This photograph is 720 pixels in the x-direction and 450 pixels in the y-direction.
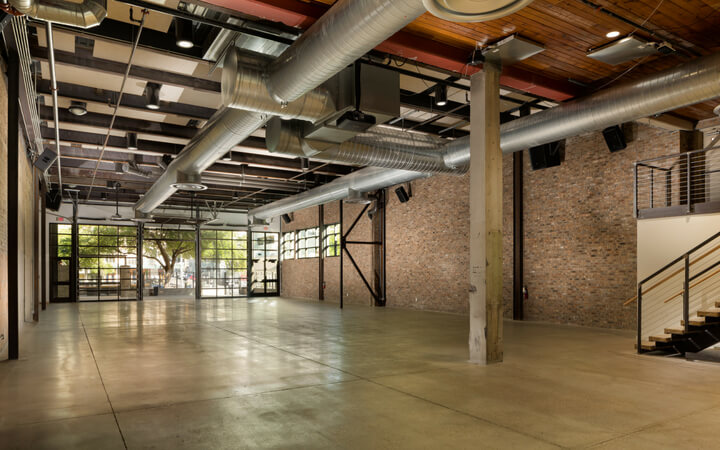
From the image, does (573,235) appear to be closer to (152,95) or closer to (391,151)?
(391,151)

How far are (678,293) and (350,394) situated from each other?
254 inches

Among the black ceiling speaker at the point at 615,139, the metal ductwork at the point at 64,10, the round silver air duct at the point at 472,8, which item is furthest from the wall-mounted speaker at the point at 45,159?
the black ceiling speaker at the point at 615,139

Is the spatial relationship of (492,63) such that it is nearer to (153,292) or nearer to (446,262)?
(446,262)

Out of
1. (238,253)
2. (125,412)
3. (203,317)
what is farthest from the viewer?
(238,253)

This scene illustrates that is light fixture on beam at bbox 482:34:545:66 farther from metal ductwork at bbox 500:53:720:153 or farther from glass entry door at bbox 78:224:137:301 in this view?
glass entry door at bbox 78:224:137:301

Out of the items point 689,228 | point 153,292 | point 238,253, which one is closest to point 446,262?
point 689,228

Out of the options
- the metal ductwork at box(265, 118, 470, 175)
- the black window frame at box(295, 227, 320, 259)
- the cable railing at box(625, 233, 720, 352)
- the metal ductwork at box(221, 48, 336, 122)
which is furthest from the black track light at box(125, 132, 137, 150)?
the cable railing at box(625, 233, 720, 352)

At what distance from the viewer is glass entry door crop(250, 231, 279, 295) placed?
25.6 metres

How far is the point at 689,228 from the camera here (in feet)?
27.9

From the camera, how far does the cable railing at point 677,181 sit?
31.0 feet

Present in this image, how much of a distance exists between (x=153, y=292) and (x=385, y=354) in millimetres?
23084

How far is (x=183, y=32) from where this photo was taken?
6.57 meters

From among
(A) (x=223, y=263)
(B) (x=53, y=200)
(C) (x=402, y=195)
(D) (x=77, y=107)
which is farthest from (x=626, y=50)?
(A) (x=223, y=263)

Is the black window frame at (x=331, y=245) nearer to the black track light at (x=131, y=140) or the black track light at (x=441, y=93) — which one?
the black track light at (x=131, y=140)
